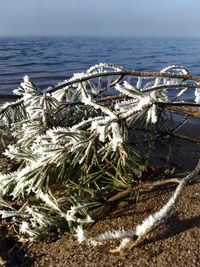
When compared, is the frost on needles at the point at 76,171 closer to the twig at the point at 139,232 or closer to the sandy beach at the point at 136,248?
the sandy beach at the point at 136,248

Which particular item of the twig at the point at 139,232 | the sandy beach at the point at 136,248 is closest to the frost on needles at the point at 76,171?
the sandy beach at the point at 136,248

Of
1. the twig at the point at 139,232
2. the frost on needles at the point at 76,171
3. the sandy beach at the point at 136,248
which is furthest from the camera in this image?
the frost on needles at the point at 76,171

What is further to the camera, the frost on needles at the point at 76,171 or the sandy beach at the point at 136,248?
the frost on needles at the point at 76,171

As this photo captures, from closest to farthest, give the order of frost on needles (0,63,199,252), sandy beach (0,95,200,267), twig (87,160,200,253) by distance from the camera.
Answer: twig (87,160,200,253) → sandy beach (0,95,200,267) → frost on needles (0,63,199,252)

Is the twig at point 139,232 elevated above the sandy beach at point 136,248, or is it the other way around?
the twig at point 139,232

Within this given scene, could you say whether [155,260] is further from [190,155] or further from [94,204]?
[190,155]

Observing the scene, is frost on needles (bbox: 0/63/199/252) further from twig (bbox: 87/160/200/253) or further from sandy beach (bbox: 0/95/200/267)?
twig (bbox: 87/160/200/253)

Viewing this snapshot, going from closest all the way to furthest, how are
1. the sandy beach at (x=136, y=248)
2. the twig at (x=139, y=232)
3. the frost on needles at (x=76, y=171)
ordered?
the twig at (x=139, y=232) → the sandy beach at (x=136, y=248) → the frost on needles at (x=76, y=171)

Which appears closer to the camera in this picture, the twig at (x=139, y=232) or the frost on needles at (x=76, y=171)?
the twig at (x=139, y=232)

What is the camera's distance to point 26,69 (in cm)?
1240

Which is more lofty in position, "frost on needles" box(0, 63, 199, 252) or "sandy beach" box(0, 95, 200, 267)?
"frost on needles" box(0, 63, 199, 252)

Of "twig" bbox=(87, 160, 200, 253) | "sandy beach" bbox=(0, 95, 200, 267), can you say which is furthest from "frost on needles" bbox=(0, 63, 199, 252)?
"twig" bbox=(87, 160, 200, 253)

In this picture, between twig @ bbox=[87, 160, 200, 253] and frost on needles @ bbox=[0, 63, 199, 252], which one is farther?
frost on needles @ bbox=[0, 63, 199, 252]

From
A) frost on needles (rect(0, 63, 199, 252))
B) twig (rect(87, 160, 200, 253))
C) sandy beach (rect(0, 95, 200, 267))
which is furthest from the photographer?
frost on needles (rect(0, 63, 199, 252))
